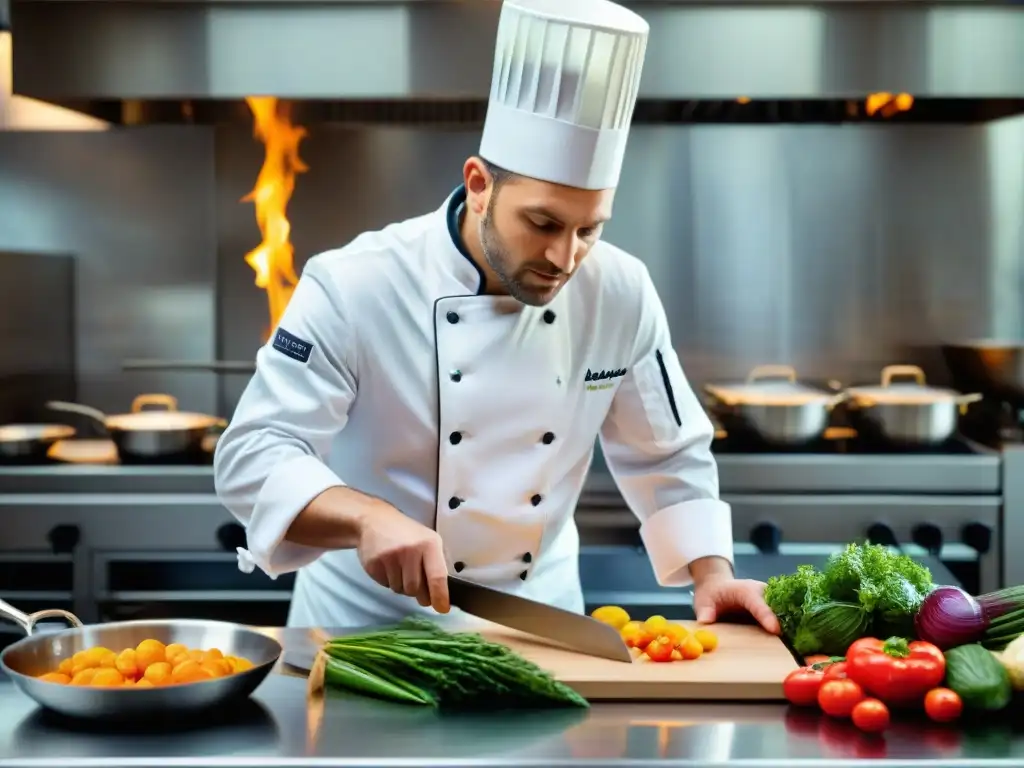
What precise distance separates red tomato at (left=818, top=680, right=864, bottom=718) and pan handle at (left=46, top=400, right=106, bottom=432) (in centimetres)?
239

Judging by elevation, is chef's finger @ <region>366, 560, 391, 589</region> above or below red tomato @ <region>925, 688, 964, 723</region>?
above

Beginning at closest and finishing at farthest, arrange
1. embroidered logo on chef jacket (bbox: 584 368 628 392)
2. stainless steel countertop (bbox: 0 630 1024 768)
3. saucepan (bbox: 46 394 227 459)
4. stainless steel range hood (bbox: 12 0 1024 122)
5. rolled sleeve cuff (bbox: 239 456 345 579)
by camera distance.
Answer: stainless steel countertop (bbox: 0 630 1024 768) < rolled sleeve cuff (bbox: 239 456 345 579) < embroidered logo on chef jacket (bbox: 584 368 628 392) < stainless steel range hood (bbox: 12 0 1024 122) < saucepan (bbox: 46 394 227 459)

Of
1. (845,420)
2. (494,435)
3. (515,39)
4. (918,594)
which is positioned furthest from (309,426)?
(845,420)

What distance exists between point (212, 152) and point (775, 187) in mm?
1680

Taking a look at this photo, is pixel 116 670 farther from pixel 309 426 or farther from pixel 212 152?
pixel 212 152

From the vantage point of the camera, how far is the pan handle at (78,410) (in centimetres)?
344

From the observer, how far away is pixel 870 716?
145 centimetres

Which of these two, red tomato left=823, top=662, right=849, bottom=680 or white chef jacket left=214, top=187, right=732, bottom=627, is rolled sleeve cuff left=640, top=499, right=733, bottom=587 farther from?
red tomato left=823, top=662, right=849, bottom=680

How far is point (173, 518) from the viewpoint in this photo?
10.3ft

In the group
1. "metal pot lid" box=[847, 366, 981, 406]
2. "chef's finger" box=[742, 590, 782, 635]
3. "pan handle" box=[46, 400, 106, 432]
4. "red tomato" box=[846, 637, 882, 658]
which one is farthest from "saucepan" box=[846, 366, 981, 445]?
"pan handle" box=[46, 400, 106, 432]

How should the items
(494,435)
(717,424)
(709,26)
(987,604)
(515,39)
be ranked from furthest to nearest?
1. (717,424)
2. (709,26)
3. (494,435)
4. (515,39)
5. (987,604)

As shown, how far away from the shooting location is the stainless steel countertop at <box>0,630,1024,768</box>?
1.36 meters

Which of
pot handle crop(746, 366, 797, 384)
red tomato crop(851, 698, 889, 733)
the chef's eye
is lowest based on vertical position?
red tomato crop(851, 698, 889, 733)

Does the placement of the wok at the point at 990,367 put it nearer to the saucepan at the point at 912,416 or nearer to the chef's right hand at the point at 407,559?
the saucepan at the point at 912,416
